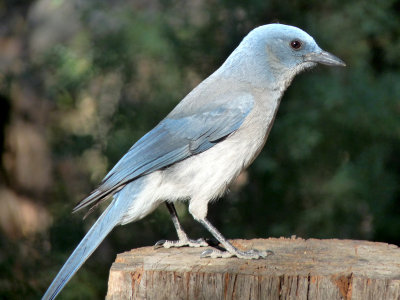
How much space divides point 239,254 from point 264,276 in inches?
19.6

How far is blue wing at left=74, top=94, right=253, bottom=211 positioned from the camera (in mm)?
3967

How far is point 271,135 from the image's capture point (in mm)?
6137

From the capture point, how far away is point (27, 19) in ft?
24.0

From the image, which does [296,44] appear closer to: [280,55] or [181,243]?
[280,55]

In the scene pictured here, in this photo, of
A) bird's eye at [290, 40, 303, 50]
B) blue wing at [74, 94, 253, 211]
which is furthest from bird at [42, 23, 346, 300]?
bird's eye at [290, 40, 303, 50]

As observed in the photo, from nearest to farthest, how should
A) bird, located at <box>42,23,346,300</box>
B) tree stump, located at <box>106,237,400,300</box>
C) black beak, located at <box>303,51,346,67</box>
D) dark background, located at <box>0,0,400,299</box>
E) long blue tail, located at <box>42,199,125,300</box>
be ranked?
tree stump, located at <box>106,237,400,300</box>
long blue tail, located at <box>42,199,125,300</box>
bird, located at <box>42,23,346,300</box>
black beak, located at <box>303,51,346,67</box>
dark background, located at <box>0,0,400,299</box>

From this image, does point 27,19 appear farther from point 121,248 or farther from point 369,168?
point 369,168

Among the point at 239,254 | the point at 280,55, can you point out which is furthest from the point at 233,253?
the point at 280,55

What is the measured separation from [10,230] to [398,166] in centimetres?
380

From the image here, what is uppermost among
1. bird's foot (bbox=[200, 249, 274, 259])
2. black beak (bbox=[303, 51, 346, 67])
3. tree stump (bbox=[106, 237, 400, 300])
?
black beak (bbox=[303, 51, 346, 67])

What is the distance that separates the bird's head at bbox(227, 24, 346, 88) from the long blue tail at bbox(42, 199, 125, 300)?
3.88ft

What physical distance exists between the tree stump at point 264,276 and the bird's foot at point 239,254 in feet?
Answer: 0.14

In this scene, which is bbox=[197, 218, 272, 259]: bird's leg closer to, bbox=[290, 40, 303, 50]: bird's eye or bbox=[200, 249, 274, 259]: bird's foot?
bbox=[200, 249, 274, 259]: bird's foot

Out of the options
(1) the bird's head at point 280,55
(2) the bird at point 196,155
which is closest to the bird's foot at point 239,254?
(2) the bird at point 196,155
